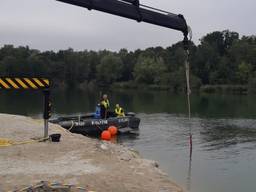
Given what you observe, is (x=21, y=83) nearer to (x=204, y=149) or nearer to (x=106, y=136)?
(x=106, y=136)

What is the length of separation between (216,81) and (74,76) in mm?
38595

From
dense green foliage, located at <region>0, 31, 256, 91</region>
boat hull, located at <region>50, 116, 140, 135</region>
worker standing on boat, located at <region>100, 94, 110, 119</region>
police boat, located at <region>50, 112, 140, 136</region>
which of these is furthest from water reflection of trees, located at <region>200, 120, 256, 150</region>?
dense green foliage, located at <region>0, 31, 256, 91</region>

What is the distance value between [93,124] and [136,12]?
1498 cm

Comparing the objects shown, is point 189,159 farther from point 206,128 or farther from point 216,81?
point 216,81

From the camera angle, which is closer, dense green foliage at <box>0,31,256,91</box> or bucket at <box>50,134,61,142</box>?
bucket at <box>50,134,61,142</box>

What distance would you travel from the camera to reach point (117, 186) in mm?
9867

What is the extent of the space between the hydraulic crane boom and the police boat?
13.3 meters

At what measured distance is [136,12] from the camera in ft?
38.1

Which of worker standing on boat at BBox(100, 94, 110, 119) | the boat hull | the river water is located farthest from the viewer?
worker standing on boat at BBox(100, 94, 110, 119)

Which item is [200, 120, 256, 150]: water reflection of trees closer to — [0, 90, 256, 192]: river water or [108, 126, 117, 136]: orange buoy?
[0, 90, 256, 192]: river water

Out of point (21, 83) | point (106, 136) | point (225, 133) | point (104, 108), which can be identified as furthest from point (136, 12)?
point (225, 133)

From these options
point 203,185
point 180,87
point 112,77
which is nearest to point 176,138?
point 203,185

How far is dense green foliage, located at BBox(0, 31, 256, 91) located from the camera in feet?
317

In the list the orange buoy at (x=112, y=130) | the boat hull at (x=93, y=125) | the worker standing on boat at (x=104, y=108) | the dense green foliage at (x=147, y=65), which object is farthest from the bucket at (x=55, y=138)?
the dense green foliage at (x=147, y=65)
